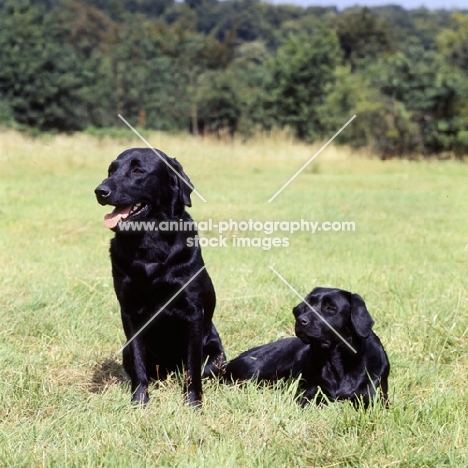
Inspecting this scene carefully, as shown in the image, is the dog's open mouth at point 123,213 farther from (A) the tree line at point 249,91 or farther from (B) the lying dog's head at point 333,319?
(A) the tree line at point 249,91

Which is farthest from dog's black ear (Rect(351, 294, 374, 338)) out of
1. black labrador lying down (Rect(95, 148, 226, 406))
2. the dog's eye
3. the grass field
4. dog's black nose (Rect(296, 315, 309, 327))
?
black labrador lying down (Rect(95, 148, 226, 406))

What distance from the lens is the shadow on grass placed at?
3.99m

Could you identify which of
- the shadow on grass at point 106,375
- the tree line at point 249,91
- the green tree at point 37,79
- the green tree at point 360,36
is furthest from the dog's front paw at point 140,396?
the green tree at point 360,36

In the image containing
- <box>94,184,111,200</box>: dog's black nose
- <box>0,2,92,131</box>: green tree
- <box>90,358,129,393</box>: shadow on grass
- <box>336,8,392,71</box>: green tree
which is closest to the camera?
<box>94,184,111,200</box>: dog's black nose

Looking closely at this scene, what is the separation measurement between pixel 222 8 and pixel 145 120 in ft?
253

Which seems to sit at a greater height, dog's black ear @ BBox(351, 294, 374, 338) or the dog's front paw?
dog's black ear @ BBox(351, 294, 374, 338)

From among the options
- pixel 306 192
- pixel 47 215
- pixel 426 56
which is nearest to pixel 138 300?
pixel 47 215

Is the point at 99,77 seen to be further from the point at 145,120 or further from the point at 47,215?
the point at 47,215

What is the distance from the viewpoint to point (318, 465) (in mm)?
2879

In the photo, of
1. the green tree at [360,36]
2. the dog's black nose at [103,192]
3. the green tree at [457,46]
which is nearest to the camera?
the dog's black nose at [103,192]

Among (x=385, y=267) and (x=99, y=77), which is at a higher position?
(x=99, y=77)

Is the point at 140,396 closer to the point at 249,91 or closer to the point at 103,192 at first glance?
the point at 103,192

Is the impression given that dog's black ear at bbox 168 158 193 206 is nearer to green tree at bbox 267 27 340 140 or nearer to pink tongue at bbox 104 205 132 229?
pink tongue at bbox 104 205 132 229

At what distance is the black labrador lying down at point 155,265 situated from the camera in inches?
145
